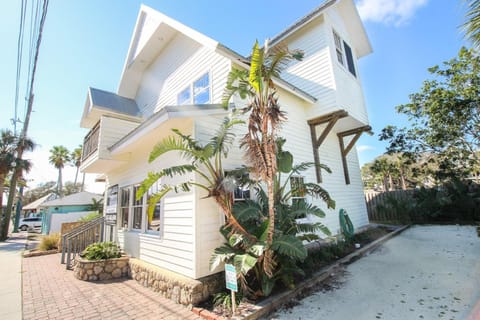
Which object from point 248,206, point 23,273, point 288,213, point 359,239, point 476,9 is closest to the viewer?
point 476,9

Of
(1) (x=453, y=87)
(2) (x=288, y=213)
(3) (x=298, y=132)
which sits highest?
(1) (x=453, y=87)

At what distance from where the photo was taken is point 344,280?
4.83m

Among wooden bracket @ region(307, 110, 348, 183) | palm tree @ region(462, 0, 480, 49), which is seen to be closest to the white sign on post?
palm tree @ region(462, 0, 480, 49)

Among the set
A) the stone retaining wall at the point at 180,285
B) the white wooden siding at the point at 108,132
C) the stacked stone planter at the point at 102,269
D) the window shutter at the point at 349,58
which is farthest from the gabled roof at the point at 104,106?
the window shutter at the point at 349,58

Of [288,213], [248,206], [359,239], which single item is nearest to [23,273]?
[248,206]

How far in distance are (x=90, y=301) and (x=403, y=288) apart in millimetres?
6334

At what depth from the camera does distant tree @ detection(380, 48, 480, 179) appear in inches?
452

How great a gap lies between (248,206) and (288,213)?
3.04ft

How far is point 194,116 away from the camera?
4.57 meters

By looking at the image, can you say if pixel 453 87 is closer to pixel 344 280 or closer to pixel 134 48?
pixel 344 280

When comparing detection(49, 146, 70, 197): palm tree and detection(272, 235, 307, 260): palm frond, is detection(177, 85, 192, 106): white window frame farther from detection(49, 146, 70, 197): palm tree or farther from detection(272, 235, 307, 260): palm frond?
detection(49, 146, 70, 197): palm tree

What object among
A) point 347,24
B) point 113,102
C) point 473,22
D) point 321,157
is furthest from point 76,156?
point 473,22

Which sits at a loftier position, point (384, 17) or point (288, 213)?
point (384, 17)

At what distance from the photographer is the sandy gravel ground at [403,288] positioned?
3.41m
